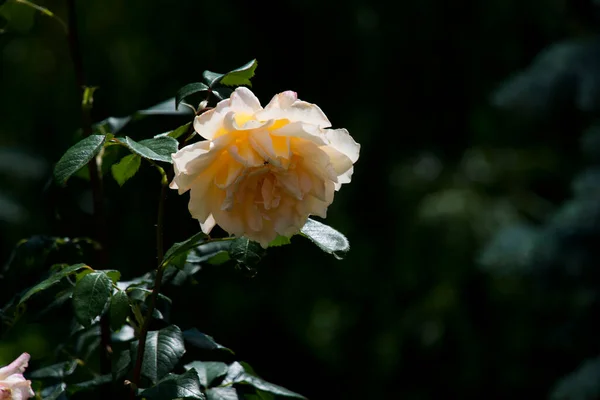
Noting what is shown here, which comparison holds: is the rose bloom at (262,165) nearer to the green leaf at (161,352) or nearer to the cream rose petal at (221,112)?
the cream rose petal at (221,112)

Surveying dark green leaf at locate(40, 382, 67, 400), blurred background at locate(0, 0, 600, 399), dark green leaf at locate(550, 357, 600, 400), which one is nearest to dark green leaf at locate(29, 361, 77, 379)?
dark green leaf at locate(40, 382, 67, 400)

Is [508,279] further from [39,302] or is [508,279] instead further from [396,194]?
[39,302]

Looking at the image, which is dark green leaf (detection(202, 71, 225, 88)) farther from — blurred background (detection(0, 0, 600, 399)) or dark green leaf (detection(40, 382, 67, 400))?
blurred background (detection(0, 0, 600, 399))

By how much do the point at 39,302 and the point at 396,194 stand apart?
224cm

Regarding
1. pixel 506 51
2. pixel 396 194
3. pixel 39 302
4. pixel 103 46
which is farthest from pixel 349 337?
pixel 39 302

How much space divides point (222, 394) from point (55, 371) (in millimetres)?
172

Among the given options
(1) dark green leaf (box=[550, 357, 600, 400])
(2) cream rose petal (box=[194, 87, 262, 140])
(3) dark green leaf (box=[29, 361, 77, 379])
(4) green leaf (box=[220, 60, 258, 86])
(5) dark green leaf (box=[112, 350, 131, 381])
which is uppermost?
(1) dark green leaf (box=[550, 357, 600, 400])

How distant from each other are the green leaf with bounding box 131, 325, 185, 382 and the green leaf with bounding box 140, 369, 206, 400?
25mm

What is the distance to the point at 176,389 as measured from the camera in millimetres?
539

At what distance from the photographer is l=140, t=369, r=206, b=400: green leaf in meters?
0.53

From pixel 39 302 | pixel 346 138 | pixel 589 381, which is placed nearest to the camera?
pixel 346 138

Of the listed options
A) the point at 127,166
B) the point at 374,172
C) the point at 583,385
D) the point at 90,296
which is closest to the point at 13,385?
the point at 90,296

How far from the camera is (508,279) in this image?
2.81 meters

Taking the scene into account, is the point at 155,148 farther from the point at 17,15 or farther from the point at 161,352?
the point at 17,15
